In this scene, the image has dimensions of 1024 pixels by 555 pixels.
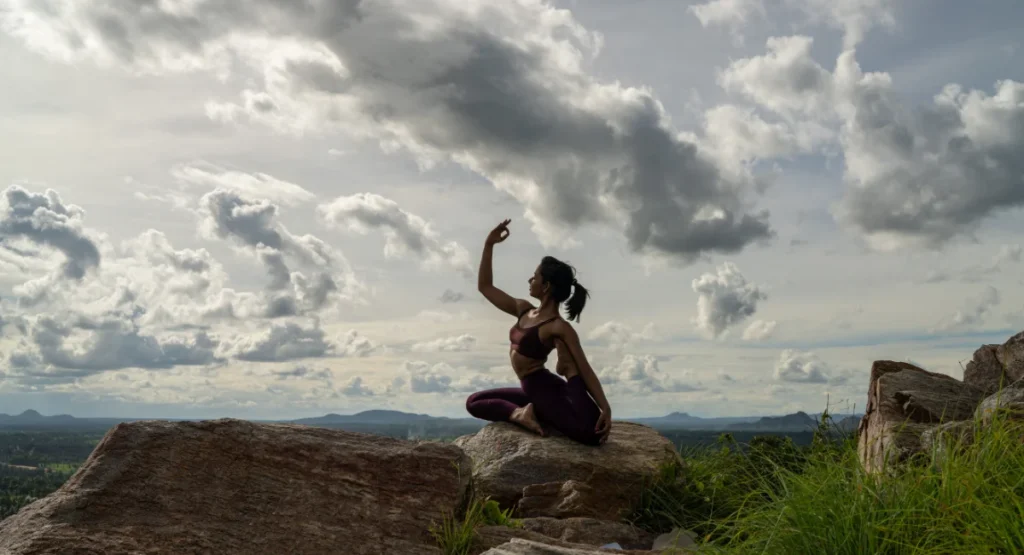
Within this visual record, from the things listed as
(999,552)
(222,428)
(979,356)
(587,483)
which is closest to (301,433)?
(222,428)

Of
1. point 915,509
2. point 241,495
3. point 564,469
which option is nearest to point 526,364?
point 564,469

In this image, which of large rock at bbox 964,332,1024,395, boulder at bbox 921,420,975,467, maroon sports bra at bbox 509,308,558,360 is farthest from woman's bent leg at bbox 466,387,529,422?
boulder at bbox 921,420,975,467

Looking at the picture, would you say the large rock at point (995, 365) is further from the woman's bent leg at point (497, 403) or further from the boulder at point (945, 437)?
the woman's bent leg at point (497, 403)

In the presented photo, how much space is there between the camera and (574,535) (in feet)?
31.2

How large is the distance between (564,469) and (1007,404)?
5.79m

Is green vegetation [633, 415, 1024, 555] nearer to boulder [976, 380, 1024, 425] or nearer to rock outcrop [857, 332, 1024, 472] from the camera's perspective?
boulder [976, 380, 1024, 425]

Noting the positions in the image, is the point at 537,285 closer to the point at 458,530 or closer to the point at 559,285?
the point at 559,285

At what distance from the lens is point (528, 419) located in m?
12.9

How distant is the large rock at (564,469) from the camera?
11.2 metres

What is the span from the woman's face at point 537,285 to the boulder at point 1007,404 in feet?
20.5

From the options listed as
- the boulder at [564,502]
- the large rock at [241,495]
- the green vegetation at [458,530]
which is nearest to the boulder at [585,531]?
the boulder at [564,502]

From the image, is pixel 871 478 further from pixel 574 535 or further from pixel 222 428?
pixel 222 428

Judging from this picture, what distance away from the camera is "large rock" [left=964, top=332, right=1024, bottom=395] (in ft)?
30.8

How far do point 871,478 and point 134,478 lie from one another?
20.1ft
